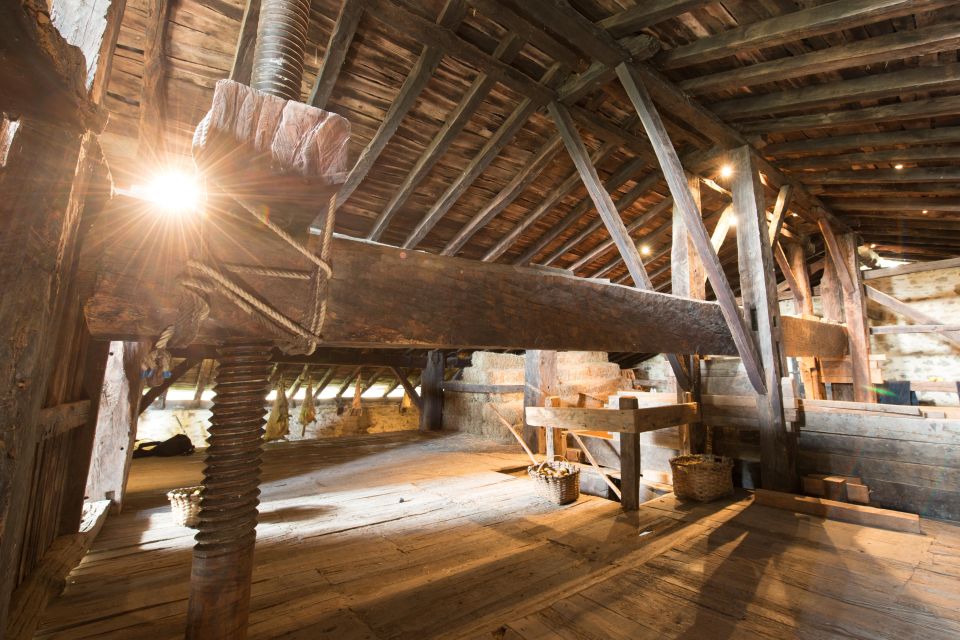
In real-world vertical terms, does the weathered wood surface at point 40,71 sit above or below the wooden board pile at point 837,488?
above

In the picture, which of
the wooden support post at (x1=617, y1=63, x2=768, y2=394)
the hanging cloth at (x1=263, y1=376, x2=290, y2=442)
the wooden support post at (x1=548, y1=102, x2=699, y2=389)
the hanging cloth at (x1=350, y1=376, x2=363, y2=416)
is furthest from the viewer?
the hanging cloth at (x1=350, y1=376, x2=363, y2=416)

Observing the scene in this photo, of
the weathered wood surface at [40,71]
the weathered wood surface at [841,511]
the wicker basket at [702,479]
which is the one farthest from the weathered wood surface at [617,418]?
the weathered wood surface at [40,71]

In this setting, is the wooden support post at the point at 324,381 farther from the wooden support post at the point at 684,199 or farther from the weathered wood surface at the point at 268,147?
the weathered wood surface at the point at 268,147

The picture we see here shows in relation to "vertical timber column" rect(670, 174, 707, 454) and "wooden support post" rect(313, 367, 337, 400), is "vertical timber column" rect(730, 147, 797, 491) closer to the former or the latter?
"vertical timber column" rect(670, 174, 707, 454)

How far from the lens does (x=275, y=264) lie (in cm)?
130

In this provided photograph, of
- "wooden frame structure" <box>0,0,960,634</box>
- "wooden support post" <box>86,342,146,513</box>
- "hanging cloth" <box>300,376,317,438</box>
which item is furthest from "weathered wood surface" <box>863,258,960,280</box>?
"hanging cloth" <box>300,376,317,438</box>

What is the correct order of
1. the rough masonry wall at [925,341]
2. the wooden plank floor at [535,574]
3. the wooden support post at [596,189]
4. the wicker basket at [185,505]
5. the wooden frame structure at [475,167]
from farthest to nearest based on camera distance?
the rough masonry wall at [925,341] < the wooden support post at [596,189] < the wicker basket at [185,505] < the wooden plank floor at [535,574] < the wooden frame structure at [475,167]

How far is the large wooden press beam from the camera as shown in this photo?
115 centimetres

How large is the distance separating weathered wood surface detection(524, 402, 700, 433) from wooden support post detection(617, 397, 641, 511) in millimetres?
85

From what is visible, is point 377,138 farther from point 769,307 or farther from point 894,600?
point 894,600

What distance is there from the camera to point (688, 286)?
3.95 meters

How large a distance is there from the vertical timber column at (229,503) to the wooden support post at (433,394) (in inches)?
290

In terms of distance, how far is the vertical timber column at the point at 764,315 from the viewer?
3.39 meters

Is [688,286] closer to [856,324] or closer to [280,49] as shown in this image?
[280,49]
